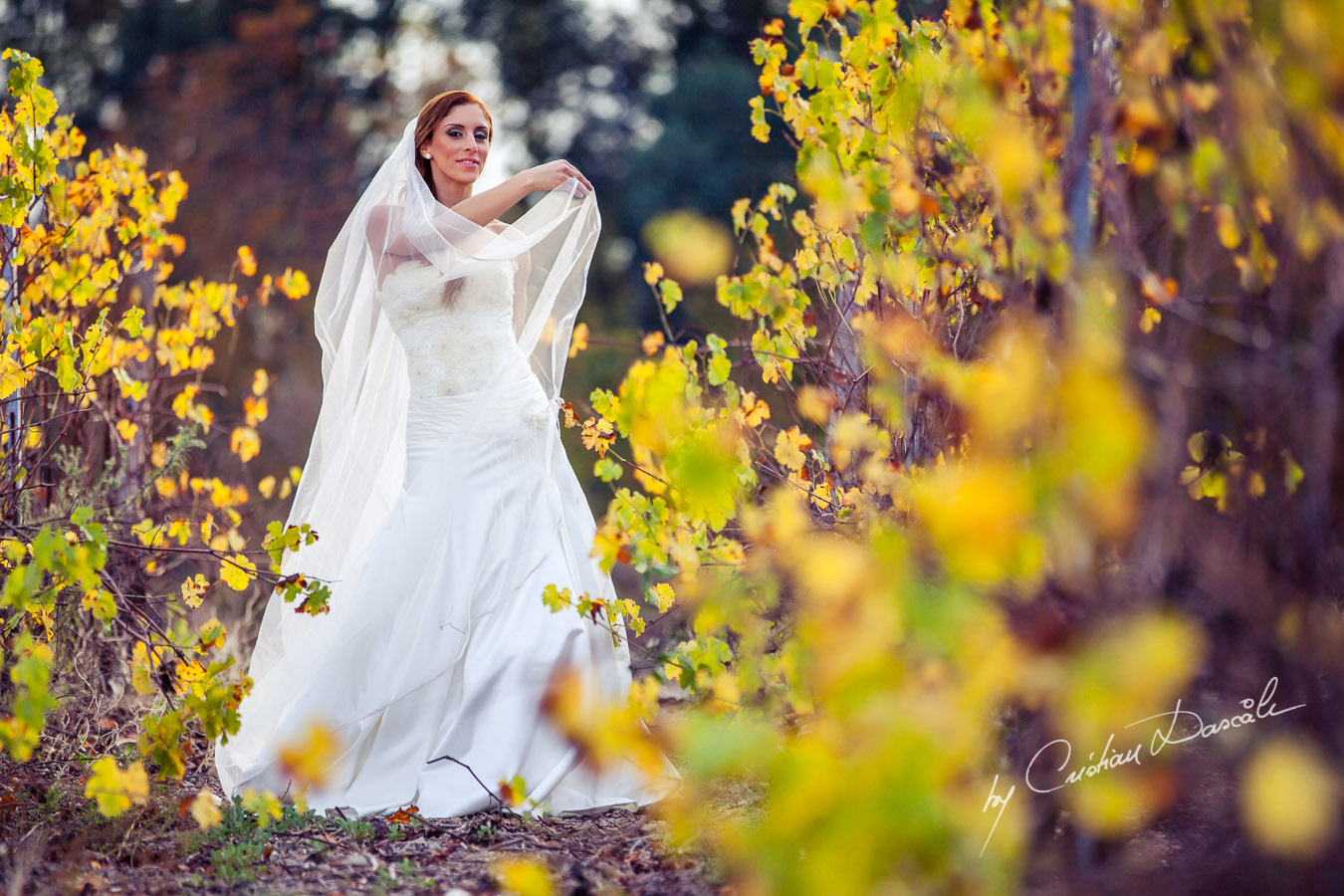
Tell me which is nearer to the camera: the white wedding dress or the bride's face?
the white wedding dress

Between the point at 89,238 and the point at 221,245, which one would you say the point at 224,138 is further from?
the point at 89,238

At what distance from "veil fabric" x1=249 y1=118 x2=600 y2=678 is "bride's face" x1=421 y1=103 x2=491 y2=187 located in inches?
4.2

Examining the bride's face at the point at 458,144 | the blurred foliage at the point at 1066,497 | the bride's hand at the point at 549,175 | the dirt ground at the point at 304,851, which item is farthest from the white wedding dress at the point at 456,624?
the blurred foliage at the point at 1066,497

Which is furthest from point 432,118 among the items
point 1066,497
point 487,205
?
point 1066,497

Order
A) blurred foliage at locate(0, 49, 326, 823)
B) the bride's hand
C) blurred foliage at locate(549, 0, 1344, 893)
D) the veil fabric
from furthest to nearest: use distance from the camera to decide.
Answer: the veil fabric, the bride's hand, blurred foliage at locate(0, 49, 326, 823), blurred foliage at locate(549, 0, 1344, 893)

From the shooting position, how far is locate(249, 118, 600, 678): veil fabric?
140 inches

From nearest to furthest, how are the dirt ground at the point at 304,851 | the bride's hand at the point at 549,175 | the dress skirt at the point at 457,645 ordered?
the dirt ground at the point at 304,851
the dress skirt at the point at 457,645
the bride's hand at the point at 549,175

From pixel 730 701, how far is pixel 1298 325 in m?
1.39

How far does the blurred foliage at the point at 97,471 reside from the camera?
7.95 ft

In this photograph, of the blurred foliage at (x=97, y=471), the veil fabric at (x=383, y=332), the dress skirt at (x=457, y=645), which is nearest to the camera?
the blurred foliage at (x=97, y=471)

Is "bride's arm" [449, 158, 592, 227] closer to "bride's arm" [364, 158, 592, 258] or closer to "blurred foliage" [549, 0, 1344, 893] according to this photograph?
"bride's arm" [364, 158, 592, 258]

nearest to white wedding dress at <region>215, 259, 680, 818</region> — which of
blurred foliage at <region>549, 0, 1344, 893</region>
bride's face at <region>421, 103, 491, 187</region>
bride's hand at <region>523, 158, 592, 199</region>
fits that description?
bride's hand at <region>523, 158, 592, 199</region>

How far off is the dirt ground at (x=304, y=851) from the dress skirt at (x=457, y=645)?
126 millimetres

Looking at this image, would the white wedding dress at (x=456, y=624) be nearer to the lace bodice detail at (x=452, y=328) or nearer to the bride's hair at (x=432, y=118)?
the lace bodice detail at (x=452, y=328)
